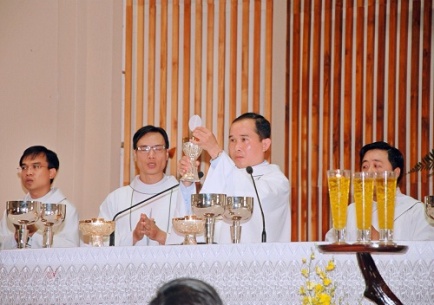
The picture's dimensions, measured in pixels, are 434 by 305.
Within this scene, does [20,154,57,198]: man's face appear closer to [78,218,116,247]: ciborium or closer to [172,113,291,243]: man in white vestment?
[172,113,291,243]: man in white vestment

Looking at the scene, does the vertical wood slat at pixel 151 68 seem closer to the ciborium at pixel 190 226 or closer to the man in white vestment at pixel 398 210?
the man in white vestment at pixel 398 210

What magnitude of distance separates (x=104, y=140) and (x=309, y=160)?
5.30 ft

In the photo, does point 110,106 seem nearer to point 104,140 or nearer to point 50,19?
point 104,140

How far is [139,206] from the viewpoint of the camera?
633 centimetres

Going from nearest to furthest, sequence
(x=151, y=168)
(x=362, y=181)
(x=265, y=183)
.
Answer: (x=362, y=181)
(x=265, y=183)
(x=151, y=168)

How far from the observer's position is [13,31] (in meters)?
7.63

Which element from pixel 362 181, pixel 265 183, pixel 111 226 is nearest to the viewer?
pixel 362 181

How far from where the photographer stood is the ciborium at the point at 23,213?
4793 millimetres

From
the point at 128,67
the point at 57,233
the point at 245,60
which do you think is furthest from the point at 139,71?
the point at 57,233

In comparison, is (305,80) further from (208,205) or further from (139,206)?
(208,205)

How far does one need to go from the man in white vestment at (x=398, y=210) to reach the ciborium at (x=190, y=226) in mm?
967

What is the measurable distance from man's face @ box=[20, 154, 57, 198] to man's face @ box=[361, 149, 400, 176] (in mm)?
2116

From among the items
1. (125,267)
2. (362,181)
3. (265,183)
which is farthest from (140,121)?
(362,181)

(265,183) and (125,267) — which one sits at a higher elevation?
(265,183)
